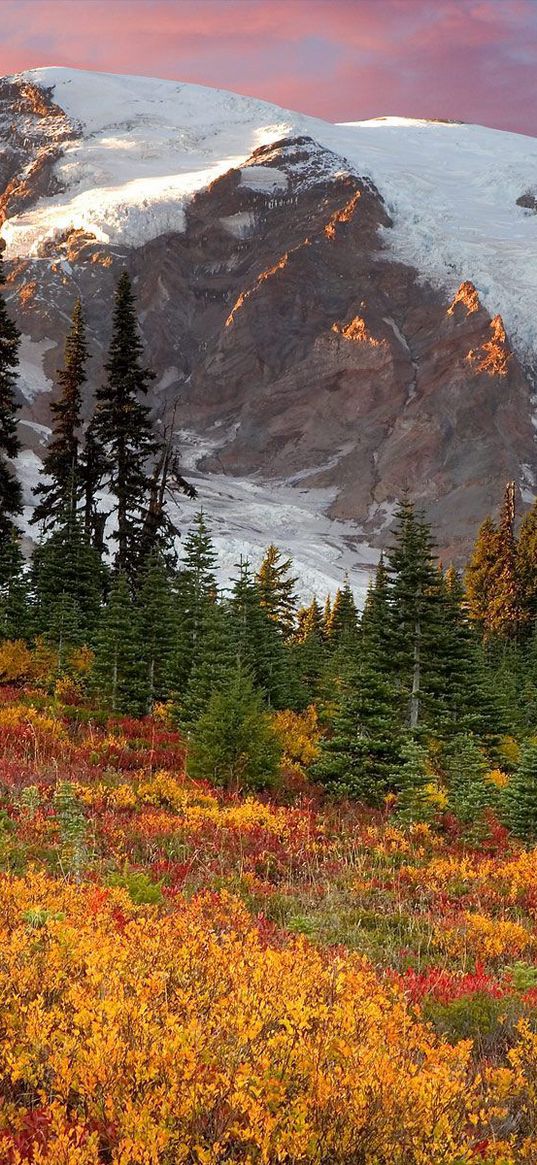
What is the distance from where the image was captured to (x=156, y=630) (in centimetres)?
2509

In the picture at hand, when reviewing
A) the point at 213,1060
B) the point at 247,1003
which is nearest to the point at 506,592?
the point at 247,1003

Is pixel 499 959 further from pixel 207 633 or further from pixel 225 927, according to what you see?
pixel 207 633

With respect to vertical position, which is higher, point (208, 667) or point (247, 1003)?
point (208, 667)

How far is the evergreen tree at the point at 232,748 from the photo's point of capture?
16.1 metres

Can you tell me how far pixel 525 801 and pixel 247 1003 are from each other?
48.5 feet

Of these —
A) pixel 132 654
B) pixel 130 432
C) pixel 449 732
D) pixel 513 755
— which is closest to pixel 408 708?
pixel 449 732

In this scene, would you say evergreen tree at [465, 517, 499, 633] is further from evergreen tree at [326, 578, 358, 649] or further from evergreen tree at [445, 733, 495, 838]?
evergreen tree at [445, 733, 495, 838]

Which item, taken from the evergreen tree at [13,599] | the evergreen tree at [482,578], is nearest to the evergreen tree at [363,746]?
the evergreen tree at [13,599]

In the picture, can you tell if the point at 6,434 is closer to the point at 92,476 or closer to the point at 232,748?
the point at 92,476

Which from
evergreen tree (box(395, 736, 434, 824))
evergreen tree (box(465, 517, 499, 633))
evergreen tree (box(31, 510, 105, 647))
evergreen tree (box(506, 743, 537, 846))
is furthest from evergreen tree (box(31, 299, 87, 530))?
evergreen tree (box(465, 517, 499, 633))

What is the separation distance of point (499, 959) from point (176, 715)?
1473cm

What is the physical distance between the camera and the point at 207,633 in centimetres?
2408

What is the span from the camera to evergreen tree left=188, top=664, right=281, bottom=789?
52.9ft

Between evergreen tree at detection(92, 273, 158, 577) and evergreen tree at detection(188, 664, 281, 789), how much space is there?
16422mm
